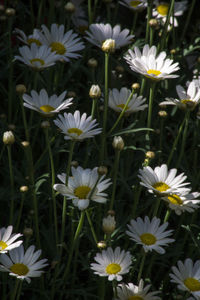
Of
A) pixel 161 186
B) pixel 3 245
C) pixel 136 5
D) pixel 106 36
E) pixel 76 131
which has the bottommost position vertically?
pixel 3 245

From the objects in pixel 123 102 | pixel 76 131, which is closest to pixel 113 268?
pixel 76 131

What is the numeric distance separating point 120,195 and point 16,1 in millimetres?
1057

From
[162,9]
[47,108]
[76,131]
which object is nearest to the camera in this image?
[76,131]

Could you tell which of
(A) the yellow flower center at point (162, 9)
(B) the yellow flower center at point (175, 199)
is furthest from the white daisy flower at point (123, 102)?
(A) the yellow flower center at point (162, 9)

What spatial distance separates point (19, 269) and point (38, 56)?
75 centimetres

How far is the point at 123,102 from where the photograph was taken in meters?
1.79

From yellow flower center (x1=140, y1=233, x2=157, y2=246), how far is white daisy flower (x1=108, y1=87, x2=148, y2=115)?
41cm

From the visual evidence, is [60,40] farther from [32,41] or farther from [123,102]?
[123,102]

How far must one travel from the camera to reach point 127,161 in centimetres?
180

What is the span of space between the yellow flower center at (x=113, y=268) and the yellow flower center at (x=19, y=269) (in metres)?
0.21

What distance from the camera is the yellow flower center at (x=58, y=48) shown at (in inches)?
77.7

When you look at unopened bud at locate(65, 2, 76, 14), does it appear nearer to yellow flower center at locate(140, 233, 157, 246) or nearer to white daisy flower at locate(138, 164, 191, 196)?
white daisy flower at locate(138, 164, 191, 196)

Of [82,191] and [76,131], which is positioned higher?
[76,131]

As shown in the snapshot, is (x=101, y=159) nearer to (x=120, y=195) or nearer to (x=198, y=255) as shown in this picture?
(x=120, y=195)
